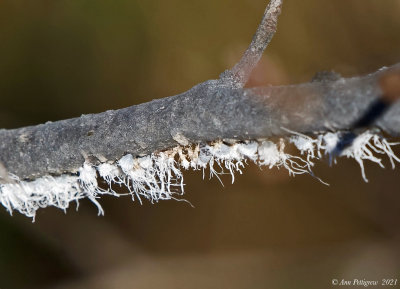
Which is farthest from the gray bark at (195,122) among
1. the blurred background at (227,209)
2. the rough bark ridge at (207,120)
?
the blurred background at (227,209)

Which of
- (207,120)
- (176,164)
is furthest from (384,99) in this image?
(176,164)

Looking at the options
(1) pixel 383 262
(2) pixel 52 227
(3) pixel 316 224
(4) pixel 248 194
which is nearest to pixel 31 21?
(2) pixel 52 227

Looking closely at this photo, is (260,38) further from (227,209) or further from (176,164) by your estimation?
(227,209)

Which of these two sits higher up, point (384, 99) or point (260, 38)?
point (260, 38)

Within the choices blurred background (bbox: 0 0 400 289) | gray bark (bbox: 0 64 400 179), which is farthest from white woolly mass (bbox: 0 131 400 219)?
blurred background (bbox: 0 0 400 289)

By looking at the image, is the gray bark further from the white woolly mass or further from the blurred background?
the blurred background

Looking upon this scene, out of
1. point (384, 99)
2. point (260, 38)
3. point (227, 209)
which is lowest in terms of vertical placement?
point (384, 99)

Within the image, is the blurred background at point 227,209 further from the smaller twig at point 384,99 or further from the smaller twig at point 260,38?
the smaller twig at point 384,99
